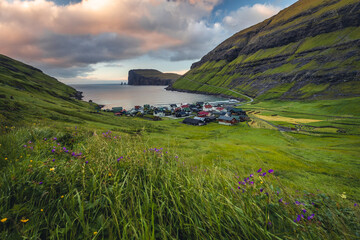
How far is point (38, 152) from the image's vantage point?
199 inches

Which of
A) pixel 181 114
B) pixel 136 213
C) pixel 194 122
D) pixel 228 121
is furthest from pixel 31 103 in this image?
pixel 181 114

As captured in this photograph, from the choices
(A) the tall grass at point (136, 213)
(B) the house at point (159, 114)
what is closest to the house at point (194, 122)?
(B) the house at point (159, 114)

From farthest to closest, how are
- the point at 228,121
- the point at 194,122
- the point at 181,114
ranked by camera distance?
the point at 181,114 → the point at 228,121 → the point at 194,122

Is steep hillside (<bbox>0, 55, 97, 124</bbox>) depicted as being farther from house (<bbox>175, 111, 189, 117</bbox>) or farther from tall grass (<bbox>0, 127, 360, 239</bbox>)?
house (<bbox>175, 111, 189, 117</bbox>)

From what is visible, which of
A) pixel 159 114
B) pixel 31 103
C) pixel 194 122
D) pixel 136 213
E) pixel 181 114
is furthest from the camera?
pixel 159 114

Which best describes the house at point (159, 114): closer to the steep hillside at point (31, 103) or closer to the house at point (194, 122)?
the house at point (194, 122)

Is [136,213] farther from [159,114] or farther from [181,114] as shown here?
[159,114]

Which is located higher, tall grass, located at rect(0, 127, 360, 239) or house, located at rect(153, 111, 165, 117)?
tall grass, located at rect(0, 127, 360, 239)

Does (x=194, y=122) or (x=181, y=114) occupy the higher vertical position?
(x=194, y=122)

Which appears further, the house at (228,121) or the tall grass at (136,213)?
the house at (228,121)

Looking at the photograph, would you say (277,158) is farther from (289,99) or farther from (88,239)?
(289,99)

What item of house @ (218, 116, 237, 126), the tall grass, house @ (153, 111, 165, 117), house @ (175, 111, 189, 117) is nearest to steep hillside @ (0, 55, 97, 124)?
the tall grass

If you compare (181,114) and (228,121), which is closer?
(228,121)

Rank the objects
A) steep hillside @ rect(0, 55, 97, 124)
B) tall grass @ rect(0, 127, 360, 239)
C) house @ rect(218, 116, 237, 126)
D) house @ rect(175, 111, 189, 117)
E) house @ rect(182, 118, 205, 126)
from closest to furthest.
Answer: tall grass @ rect(0, 127, 360, 239) < steep hillside @ rect(0, 55, 97, 124) < house @ rect(182, 118, 205, 126) < house @ rect(218, 116, 237, 126) < house @ rect(175, 111, 189, 117)
